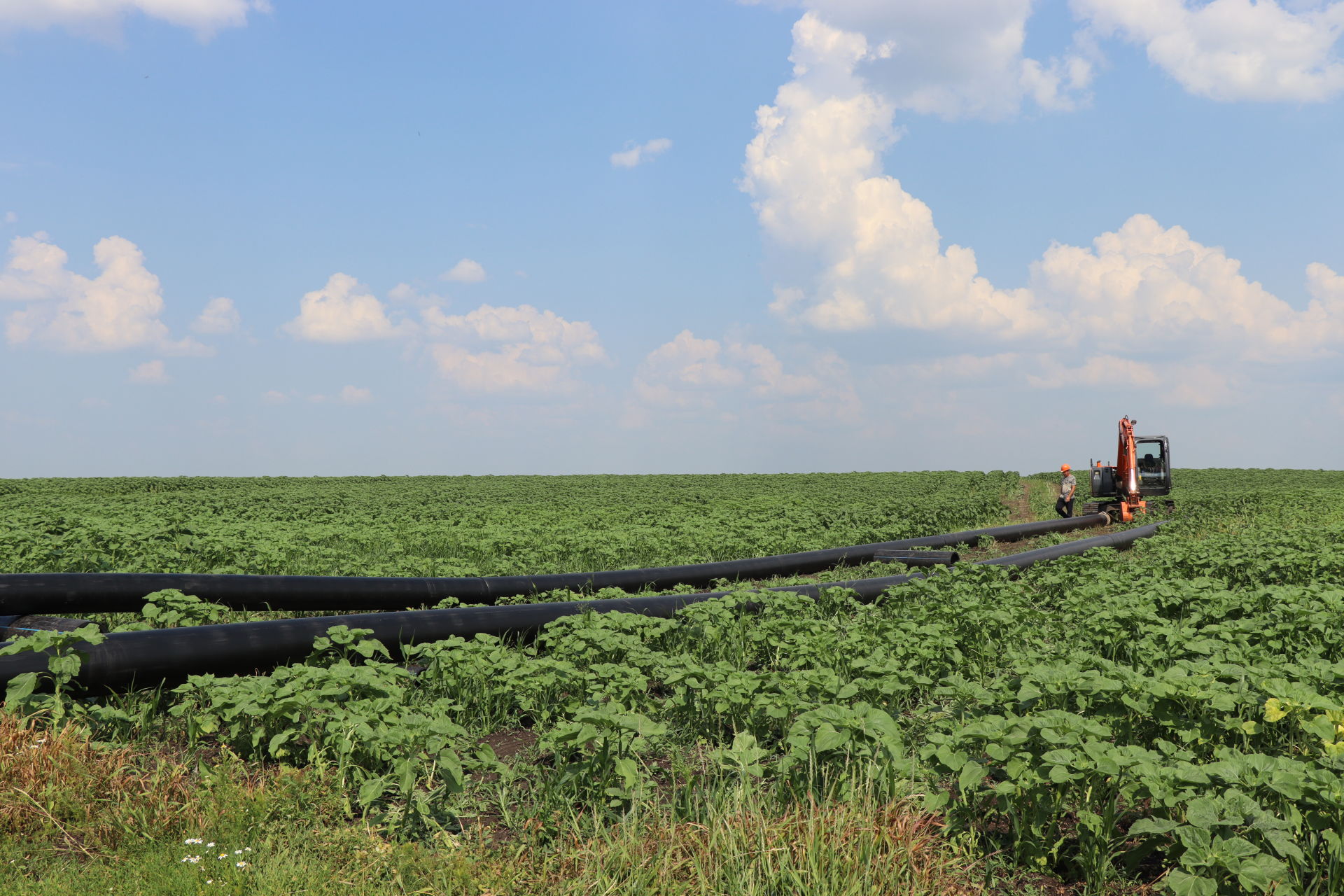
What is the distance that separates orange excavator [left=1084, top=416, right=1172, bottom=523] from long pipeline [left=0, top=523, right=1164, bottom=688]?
66.3 feet

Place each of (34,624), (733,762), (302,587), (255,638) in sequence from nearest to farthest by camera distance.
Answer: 1. (733,762)
2. (255,638)
3. (34,624)
4. (302,587)

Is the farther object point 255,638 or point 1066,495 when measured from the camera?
point 1066,495

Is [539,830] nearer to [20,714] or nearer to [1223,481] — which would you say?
[20,714]

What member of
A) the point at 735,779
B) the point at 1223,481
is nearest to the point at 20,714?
the point at 735,779

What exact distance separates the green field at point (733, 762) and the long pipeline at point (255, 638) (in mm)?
180

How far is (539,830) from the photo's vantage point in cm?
376

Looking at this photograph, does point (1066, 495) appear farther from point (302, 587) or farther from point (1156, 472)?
point (302, 587)

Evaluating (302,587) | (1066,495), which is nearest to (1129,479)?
(1066,495)

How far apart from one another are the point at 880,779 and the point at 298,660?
4021mm

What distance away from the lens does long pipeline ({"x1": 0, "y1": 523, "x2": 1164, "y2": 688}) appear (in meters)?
4.95

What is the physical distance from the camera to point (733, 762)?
407 cm

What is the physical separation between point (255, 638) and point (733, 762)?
11.0 feet

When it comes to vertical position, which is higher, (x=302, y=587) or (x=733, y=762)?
(x=302, y=587)

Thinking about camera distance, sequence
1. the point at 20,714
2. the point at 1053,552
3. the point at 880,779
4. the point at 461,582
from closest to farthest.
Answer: the point at 880,779 → the point at 20,714 → the point at 461,582 → the point at 1053,552
